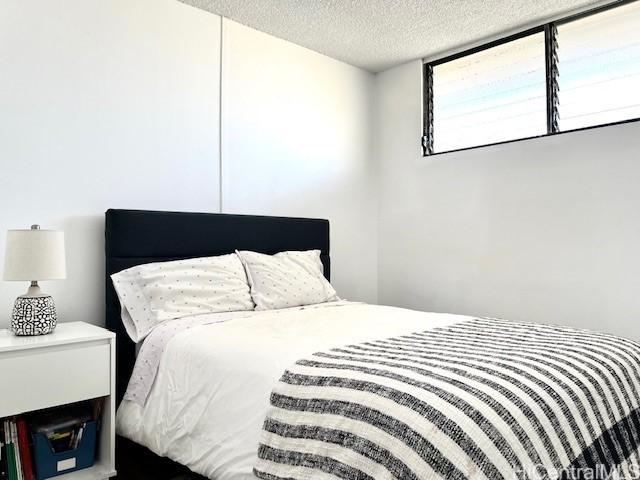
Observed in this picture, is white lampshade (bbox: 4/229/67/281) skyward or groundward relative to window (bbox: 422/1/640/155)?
groundward

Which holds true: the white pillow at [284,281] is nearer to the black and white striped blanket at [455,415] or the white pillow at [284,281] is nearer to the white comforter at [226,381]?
the white comforter at [226,381]

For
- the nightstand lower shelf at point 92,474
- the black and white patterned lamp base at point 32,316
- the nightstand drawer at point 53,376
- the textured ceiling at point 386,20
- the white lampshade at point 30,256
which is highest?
the textured ceiling at point 386,20

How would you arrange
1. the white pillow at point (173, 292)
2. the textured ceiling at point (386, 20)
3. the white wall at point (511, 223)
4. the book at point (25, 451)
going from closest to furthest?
the book at point (25, 451) < the white pillow at point (173, 292) < the white wall at point (511, 223) < the textured ceiling at point (386, 20)

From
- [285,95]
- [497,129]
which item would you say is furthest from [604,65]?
[285,95]

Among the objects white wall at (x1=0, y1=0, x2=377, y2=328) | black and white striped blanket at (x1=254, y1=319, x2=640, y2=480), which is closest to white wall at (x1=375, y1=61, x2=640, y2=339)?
white wall at (x1=0, y1=0, x2=377, y2=328)

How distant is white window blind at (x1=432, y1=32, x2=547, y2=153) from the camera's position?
10.7 feet

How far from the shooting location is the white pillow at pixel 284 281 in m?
2.69

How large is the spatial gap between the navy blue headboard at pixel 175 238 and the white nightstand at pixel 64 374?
0.93 feet

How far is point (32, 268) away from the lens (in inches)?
78.1

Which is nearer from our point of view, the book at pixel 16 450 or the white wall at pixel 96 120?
the book at pixel 16 450

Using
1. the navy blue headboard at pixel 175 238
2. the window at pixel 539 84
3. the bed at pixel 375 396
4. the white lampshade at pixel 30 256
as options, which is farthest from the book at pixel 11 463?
the window at pixel 539 84

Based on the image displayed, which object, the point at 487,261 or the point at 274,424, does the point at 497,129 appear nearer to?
the point at 487,261

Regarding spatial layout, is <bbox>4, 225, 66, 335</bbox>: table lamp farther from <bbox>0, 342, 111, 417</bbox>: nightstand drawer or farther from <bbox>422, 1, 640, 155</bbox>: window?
<bbox>422, 1, 640, 155</bbox>: window

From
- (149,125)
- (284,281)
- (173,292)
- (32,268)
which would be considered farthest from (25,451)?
(149,125)
